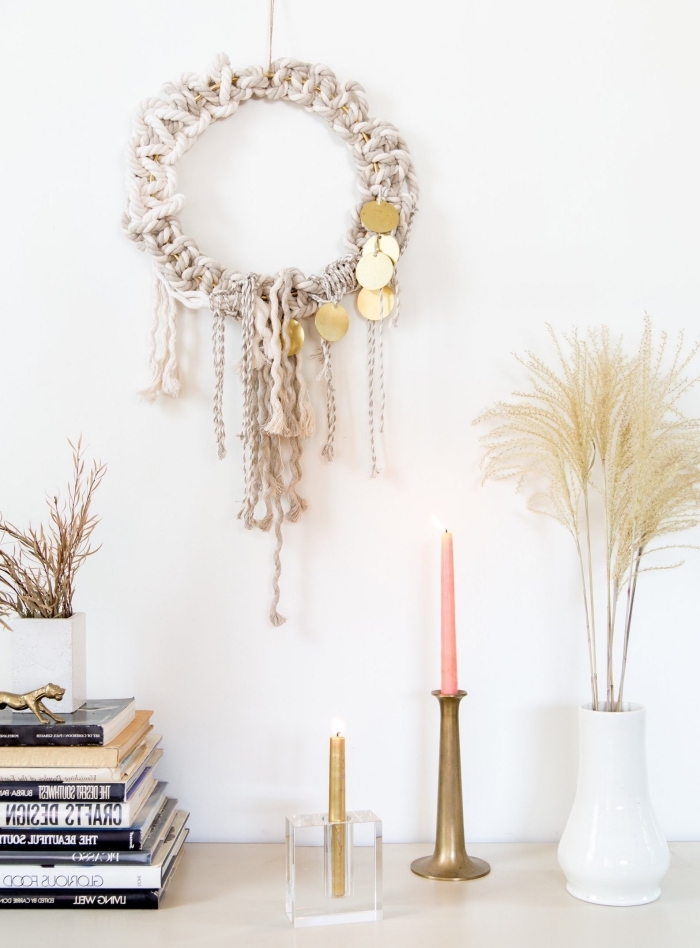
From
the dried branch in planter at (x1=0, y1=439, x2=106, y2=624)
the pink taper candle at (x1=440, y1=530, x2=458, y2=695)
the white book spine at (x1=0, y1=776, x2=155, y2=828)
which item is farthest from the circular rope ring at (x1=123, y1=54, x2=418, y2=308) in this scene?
the white book spine at (x1=0, y1=776, x2=155, y2=828)

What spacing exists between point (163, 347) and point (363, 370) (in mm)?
256

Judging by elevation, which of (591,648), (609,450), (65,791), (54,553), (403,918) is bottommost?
(403,918)

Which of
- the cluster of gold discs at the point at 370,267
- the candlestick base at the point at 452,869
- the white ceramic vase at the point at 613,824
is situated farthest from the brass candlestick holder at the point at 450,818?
the cluster of gold discs at the point at 370,267

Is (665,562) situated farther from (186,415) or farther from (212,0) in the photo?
(212,0)

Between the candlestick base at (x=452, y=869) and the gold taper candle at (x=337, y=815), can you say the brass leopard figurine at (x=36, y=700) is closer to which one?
the gold taper candle at (x=337, y=815)

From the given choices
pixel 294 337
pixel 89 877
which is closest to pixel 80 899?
pixel 89 877

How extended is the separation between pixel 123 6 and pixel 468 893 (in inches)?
45.1

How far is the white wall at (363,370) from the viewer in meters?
1.07

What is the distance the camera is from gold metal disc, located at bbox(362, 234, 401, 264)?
1.04 metres

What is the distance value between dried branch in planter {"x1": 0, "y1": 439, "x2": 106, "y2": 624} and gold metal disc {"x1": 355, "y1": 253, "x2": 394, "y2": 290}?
406mm

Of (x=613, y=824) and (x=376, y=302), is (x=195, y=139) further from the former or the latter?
(x=613, y=824)

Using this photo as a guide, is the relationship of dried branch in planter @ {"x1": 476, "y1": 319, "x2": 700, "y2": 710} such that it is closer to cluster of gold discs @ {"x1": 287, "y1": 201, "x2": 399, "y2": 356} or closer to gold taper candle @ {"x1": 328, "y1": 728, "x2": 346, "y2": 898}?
cluster of gold discs @ {"x1": 287, "y1": 201, "x2": 399, "y2": 356}

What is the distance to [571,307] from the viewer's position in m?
1.09

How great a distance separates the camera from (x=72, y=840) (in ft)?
2.82
